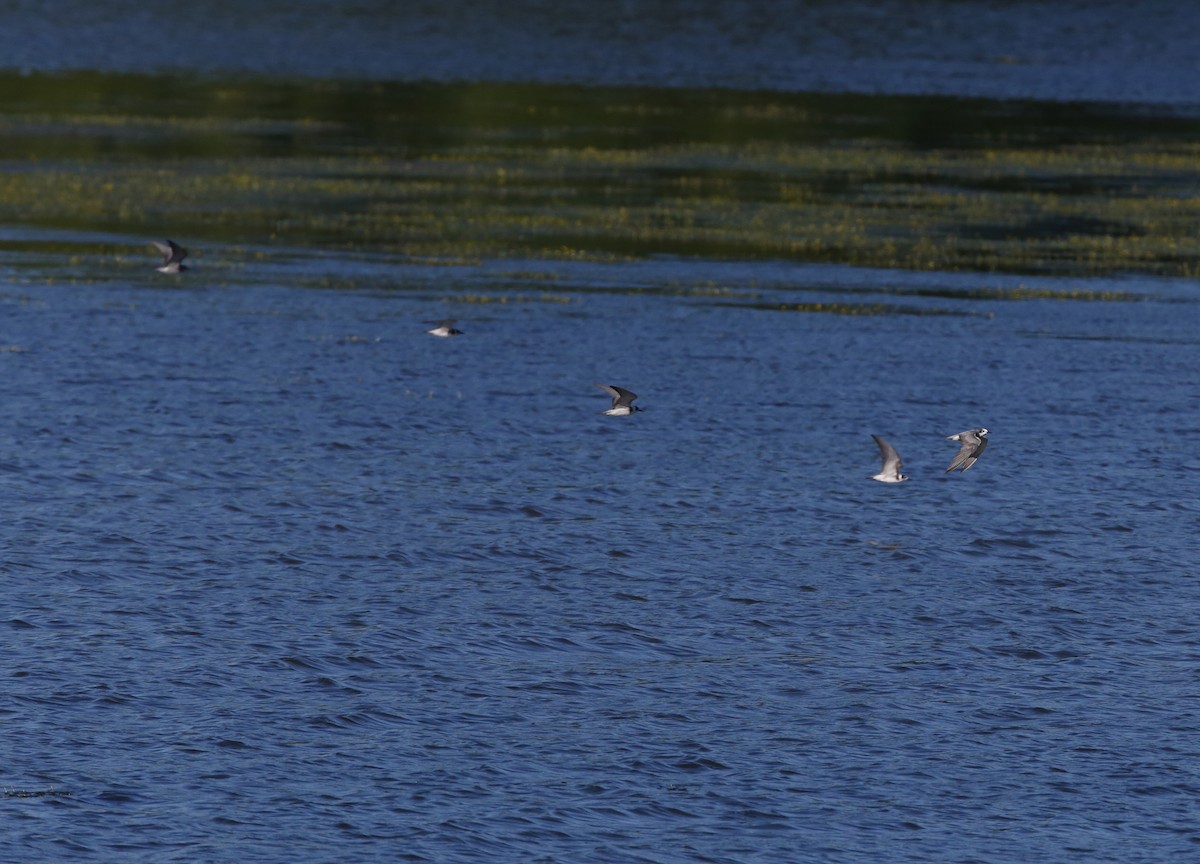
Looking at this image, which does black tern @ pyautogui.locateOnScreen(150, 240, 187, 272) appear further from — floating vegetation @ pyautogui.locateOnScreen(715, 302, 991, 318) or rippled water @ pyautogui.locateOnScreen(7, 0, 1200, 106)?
rippled water @ pyautogui.locateOnScreen(7, 0, 1200, 106)

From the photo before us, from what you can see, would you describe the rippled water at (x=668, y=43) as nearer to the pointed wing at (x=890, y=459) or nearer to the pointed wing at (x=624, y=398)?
the pointed wing at (x=624, y=398)

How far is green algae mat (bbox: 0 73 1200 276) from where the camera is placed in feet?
175

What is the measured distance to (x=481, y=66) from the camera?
97438mm

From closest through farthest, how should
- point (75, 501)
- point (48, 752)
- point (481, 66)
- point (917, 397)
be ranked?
1. point (48, 752)
2. point (75, 501)
3. point (917, 397)
4. point (481, 66)

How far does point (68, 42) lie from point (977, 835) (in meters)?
92.6

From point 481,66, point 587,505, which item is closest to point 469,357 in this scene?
point 587,505

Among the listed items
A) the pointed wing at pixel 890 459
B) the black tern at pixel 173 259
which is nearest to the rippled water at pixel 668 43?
the black tern at pixel 173 259

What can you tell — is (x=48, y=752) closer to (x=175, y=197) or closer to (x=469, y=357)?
(x=469, y=357)

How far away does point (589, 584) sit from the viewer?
25172 mm

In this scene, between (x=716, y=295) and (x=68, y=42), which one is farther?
(x=68, y=42)

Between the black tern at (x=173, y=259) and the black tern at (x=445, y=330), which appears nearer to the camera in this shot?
the black tern at (x=445, y=330)

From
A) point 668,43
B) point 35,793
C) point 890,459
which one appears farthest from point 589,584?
point 668,43

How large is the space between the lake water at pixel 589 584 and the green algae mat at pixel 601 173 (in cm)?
861

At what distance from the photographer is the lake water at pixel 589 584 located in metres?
18.4
